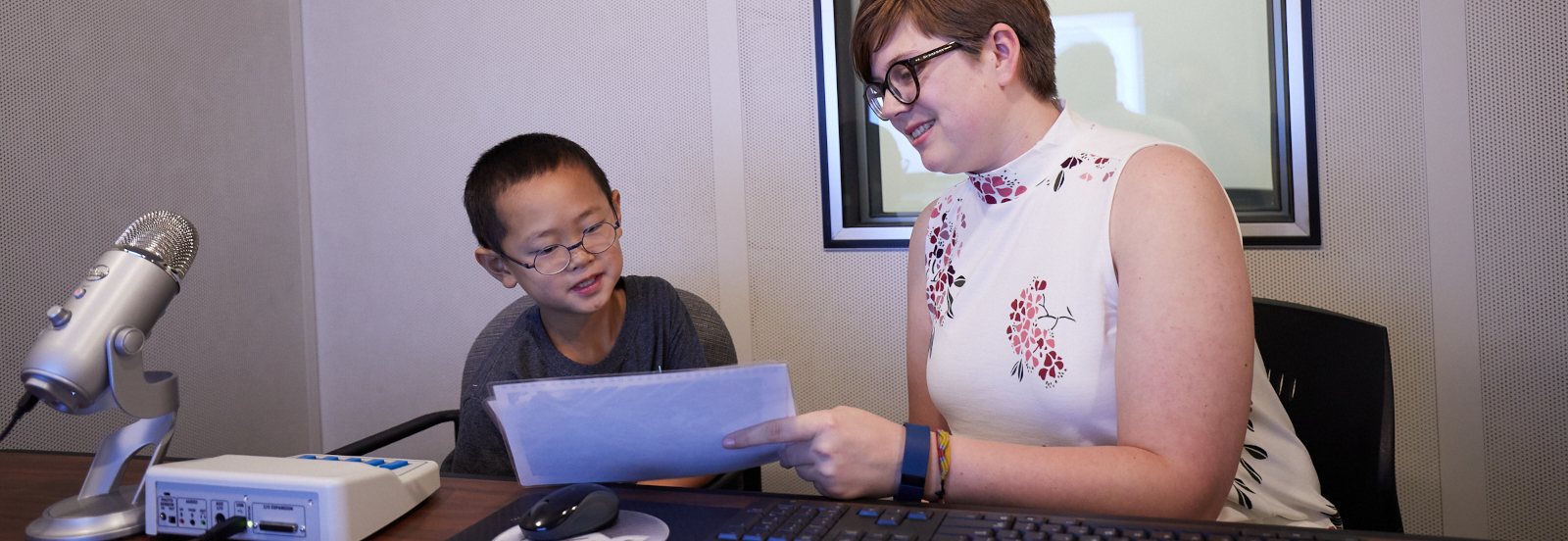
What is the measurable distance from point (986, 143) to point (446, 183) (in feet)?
6.22

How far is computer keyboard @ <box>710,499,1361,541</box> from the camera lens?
802mm

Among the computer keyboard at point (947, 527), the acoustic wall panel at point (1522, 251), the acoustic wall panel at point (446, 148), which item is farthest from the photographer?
the acoustic wall panel at point (446, 148)

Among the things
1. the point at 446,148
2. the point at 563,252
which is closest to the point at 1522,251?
the point at 563,252

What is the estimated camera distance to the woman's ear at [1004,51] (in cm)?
126

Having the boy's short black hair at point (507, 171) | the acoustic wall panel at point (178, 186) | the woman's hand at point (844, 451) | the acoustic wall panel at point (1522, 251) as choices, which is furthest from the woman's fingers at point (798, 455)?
the acoustic wall panel at point (178, 186)

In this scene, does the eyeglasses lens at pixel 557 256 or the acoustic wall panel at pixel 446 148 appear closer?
the eyeglasses lens at pixel 557 256

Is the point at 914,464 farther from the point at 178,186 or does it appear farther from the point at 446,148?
the point at 178,186

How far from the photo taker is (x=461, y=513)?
1.04 metres

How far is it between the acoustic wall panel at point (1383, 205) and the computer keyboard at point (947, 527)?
1.52m

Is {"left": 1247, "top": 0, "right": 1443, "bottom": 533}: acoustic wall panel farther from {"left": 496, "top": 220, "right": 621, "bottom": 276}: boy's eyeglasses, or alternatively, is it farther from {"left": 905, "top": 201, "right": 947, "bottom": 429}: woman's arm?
{"left": 496, "top": 220, "right": 621, "bottom": 276}: boy's eyeglasses

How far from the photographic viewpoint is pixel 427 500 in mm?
1097

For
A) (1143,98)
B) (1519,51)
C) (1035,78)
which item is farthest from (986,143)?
(1519,51)

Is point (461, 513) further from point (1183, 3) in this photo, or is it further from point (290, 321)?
point (290, 321)

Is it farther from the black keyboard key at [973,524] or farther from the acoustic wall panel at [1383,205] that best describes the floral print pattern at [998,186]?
the acoustic wall panel at [1383,205]
